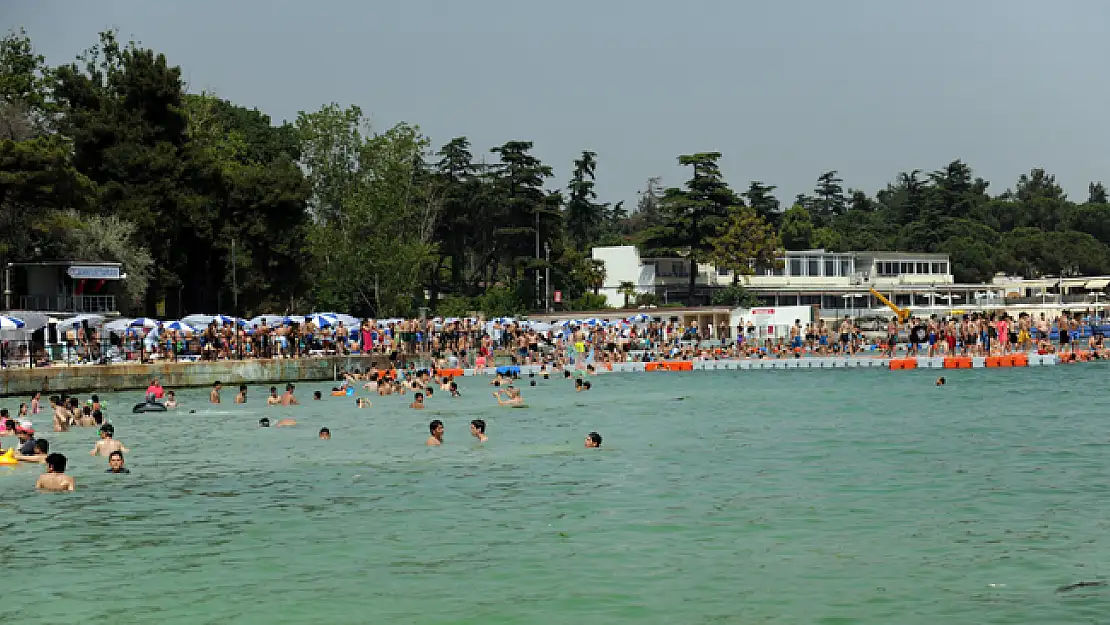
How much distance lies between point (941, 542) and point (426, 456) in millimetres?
11419

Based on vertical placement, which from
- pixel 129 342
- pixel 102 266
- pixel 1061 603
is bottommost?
pixel 1061 603

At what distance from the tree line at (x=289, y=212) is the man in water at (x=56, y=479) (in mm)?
32382

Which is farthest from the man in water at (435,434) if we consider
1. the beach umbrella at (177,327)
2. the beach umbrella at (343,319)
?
the beach umbrella at (343,319)

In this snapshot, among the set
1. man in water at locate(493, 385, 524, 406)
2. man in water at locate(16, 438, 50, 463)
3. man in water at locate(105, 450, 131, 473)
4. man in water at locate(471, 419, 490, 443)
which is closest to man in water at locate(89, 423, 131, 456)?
man in water at locate(16, 438, 50, 463)

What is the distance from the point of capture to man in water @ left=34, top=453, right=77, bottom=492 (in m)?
19.2

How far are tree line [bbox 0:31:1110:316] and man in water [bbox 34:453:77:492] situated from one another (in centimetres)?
3238

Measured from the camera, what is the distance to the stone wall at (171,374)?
127 feet

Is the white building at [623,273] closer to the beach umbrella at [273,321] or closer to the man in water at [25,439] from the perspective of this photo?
the beach umbrella at [273,321]

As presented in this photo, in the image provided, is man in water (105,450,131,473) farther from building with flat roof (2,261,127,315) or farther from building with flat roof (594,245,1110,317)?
building with flat roof (594,245,1110,317)

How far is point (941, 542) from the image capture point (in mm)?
14234

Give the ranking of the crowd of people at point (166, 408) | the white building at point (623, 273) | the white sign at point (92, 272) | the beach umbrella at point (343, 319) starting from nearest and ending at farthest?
the crowd of people at point (166, 408) → the white sign at point (92, 272) → the beach umbrella at point (343, 319) → the white building at point (623, 273)

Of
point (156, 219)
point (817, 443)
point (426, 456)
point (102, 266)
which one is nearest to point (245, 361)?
point (102, 266)

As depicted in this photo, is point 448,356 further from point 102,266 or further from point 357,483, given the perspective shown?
point 357,483

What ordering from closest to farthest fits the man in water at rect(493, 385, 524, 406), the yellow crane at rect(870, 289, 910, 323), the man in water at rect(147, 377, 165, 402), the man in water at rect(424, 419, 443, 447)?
1. the man in water at rect(424, 419, 443, 447)
2. the man in water at rect(147, 377, 165, 402)
3. the man in water at rect(493, 385, 524, 406)
4. the yellow crane at rect(870, 289, 910, 323)
